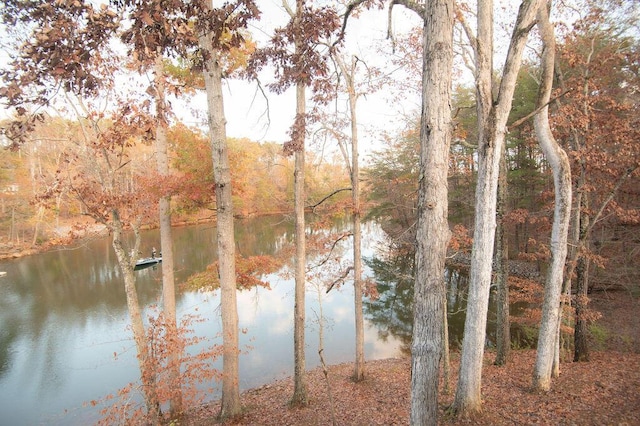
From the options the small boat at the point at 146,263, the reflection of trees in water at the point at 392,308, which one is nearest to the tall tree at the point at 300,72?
the reflection of trees in water at the point at 392,308

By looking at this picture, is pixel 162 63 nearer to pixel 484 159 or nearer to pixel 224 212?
pixel 224 212

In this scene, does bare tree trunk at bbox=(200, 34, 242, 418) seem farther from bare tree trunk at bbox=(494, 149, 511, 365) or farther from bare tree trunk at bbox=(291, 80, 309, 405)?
bare tree trunk at bbox=(494, 149, 511, 365)

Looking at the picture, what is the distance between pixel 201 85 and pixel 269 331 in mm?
10093

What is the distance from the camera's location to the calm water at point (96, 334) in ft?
32.9

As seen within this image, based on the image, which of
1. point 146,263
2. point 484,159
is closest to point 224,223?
point 484,159

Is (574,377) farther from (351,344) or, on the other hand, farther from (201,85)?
(201,85)

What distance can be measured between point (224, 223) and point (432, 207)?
4.38 meters

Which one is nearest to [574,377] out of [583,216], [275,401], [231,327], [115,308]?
[583,216]

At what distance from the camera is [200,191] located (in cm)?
749

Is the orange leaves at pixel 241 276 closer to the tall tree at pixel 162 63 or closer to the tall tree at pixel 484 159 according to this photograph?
the tall tree at pixel 162 63

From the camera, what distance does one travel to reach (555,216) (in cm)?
608

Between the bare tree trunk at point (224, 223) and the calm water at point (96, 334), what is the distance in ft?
6.02

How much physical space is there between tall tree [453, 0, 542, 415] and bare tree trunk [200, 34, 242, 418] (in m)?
4.29

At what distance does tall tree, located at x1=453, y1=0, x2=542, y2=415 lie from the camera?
4551 millimetres
